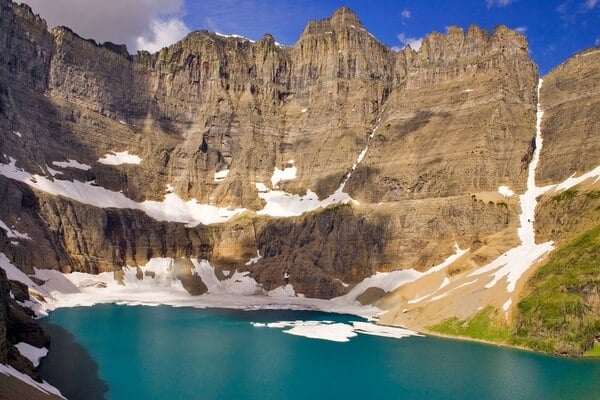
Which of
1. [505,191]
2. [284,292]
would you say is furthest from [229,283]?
[505,191]

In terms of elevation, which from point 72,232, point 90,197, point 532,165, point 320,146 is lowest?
point 72,232

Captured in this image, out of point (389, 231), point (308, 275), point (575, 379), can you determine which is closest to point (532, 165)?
point (389, 231)

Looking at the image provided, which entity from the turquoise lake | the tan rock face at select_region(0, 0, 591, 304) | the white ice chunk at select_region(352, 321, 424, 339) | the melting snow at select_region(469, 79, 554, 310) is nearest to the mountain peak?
the tan rock face at select_region(0, 0, 591, 304)

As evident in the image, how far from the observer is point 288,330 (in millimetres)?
88250

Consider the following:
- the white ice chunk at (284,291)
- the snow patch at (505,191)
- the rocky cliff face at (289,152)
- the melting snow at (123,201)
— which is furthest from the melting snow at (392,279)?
the melting snow at (123,201)

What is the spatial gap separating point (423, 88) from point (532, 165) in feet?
133

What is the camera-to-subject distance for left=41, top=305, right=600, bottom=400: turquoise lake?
4956 centimetres

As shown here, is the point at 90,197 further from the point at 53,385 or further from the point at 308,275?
the point at 53,385

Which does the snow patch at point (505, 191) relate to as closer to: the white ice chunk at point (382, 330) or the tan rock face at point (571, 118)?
the tan rock face at point (571, 118)

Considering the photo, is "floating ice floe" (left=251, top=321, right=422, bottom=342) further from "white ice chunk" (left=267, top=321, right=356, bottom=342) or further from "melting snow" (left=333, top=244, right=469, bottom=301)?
"melting snow" (left=333, top=244, right=469, bottom=301)

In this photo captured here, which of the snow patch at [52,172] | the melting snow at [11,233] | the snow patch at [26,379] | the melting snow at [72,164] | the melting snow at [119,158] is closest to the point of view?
the snow patch at [26,379]

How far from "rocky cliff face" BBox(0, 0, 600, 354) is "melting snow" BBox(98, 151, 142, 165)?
103 cm

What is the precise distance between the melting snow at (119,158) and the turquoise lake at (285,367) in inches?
3622

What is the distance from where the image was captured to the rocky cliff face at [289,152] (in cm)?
13162
